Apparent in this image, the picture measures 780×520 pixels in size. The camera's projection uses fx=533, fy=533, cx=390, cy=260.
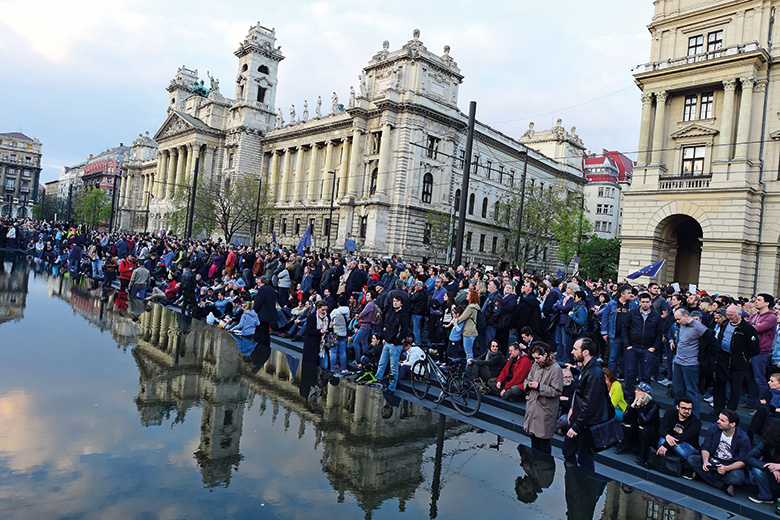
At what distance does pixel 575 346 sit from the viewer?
7348 mm

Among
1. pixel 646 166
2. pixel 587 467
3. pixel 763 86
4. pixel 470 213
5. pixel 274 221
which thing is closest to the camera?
pixel 587 467

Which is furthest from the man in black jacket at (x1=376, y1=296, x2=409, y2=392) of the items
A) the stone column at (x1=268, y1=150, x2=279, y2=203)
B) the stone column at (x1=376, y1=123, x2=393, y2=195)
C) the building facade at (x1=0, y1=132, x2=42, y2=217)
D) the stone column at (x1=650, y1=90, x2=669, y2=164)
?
the building facade at (x1=0, y1=132, x2=42, y2=217)

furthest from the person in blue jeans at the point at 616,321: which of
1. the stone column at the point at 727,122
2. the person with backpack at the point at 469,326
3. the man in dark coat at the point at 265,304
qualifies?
the stone column at the point at 727,122

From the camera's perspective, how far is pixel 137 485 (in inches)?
239

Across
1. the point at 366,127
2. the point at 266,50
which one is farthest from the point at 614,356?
the point at 266,50

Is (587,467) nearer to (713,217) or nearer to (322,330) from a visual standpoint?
(322,330)

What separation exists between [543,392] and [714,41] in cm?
3117

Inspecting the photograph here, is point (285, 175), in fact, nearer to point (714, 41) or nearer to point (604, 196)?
point (714, 41)

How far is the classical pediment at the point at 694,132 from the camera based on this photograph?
29817mm

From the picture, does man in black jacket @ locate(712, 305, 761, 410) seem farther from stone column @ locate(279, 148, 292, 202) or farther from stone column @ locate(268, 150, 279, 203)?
stone column @ locate(268, 150, 279, 203)

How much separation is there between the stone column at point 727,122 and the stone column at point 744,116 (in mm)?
394

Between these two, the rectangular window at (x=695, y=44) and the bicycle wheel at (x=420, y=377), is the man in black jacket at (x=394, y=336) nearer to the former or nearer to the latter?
the bicycle wheel at (x=420, y=377)

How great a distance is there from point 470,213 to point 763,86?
2799 cm

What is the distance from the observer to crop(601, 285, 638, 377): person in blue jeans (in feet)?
34.9
